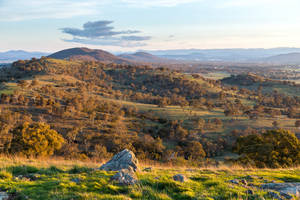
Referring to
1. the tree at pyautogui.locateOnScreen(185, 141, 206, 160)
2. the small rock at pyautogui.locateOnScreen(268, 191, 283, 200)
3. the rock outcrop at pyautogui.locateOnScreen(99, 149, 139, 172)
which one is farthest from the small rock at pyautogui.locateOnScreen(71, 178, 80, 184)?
the tree at pyautogui.locateOnScreen(185, 141, 206, 160)

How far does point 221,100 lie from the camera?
95.6 m

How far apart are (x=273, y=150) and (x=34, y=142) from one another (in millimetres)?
30234

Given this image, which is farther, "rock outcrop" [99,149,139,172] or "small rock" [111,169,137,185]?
"rock outcrop" [99,149,139,172]

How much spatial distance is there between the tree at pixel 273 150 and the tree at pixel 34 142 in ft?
82.4

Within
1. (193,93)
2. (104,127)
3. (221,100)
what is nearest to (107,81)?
(193,93)

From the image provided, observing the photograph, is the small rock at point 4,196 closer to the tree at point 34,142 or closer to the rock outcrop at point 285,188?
the rock outcrop at point 285,188

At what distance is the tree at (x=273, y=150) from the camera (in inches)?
944

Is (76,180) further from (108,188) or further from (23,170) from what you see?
(23,170)

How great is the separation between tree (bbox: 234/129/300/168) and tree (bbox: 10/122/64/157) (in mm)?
25128

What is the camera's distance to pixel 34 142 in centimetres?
2711

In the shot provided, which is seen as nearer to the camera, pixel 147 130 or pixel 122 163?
pixel 122 163

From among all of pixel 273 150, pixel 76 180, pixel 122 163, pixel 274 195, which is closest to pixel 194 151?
pixel 273 150

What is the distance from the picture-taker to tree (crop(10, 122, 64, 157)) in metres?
26.6

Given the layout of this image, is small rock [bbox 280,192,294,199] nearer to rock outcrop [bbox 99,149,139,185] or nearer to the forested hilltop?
rock outcrop [bbox 99,149,139,185]
